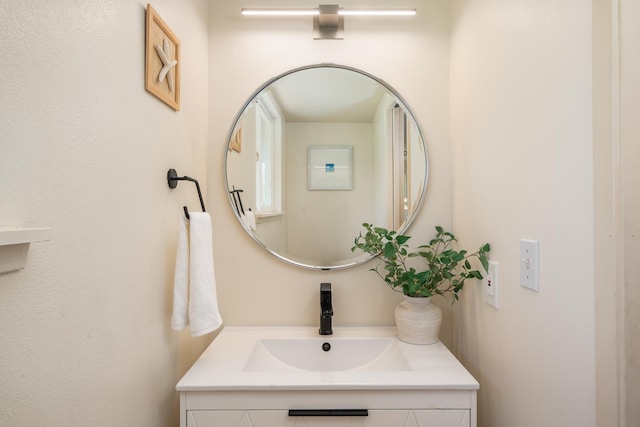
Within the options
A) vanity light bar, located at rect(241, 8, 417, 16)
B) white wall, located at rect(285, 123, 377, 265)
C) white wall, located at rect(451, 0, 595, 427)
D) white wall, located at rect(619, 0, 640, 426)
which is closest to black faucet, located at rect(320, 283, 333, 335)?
white wall, located at rect(285, 123, 377, 265)

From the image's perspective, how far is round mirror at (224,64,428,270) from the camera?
1.30m

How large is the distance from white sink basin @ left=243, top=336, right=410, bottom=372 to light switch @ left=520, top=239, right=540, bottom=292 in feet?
1.75

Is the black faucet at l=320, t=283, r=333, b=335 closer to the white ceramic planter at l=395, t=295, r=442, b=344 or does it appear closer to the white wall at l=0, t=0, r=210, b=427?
the white ceramic planter at l=395, t=295, r=442, b=344

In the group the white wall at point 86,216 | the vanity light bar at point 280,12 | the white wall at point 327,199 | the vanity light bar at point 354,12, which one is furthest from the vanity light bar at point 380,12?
the white wall at point 86,216

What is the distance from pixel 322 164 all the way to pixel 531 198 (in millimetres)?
767

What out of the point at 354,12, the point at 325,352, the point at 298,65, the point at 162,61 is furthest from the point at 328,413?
the point at 354,12

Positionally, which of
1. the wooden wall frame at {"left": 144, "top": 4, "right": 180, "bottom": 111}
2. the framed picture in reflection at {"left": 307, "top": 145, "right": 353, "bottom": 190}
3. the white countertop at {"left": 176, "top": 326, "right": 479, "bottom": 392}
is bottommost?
the white countertop at {"left": 176, "top": 326, "right": 479, "bottom": 392}

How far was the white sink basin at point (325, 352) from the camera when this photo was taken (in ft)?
3.80

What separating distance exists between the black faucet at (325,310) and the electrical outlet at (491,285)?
1.79 ft

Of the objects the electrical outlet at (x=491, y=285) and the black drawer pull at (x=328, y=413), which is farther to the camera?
the electrical outlet at (x=491, y=285)

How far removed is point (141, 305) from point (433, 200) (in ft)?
3.66

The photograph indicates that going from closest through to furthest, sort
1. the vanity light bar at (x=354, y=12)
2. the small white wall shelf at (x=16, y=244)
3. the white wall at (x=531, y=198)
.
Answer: the small white wall shelf at (x=16, y=244)
the white wall at (x=531, y=198)
the vanity light bar at (x=354, y=12)

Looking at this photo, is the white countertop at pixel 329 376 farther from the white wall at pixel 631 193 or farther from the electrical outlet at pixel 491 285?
the white wall at pixel 631 193

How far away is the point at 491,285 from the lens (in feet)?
3.19
